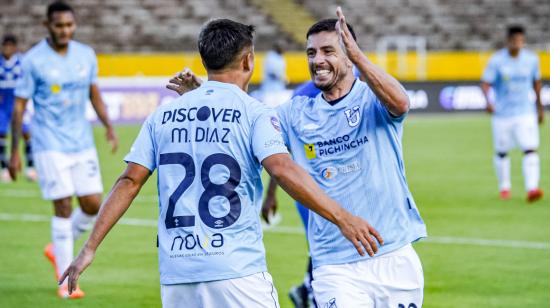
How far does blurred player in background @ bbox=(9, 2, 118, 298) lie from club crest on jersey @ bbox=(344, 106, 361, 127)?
173 inches

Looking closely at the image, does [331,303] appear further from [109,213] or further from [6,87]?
[6,87]

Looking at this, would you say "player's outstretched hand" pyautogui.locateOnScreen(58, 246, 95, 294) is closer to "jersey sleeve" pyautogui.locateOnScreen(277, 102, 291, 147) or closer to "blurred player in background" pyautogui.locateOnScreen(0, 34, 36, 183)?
"jersey sleeve" pyautogui.locateOnScreen(277, 102, 291, 147)

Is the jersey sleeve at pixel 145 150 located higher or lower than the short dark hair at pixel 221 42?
lower

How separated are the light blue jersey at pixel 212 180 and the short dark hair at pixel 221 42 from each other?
0.12 m

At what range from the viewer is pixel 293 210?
15031mm

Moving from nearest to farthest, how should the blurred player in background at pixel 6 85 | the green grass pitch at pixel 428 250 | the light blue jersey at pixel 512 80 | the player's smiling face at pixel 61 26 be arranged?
the green grass pitch at pixel 428 250
the player's smiling face at pixel 61 26
the light blue jersey at pixel 512 80
the blurred player in background at pixel 6 85

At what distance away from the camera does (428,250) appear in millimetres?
11500

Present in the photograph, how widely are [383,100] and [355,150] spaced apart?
454 mm

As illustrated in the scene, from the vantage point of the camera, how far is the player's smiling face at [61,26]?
9391 mm

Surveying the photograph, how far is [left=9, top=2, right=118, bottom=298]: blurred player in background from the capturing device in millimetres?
9547

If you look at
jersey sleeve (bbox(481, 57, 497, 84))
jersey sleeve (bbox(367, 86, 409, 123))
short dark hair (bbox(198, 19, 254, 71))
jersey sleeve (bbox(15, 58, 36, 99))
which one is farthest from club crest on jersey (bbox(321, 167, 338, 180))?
jersey sleeve (bbox(481, 57, 497, 84))

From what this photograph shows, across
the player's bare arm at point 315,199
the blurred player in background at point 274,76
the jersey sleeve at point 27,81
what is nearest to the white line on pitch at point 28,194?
the jersey sleeve at point 27,81

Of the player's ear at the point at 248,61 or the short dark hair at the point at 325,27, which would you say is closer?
the player's ear at the point at 248,61

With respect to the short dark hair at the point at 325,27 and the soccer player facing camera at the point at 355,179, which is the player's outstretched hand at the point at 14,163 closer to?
the soccer player facing camera at the point at 355,179
